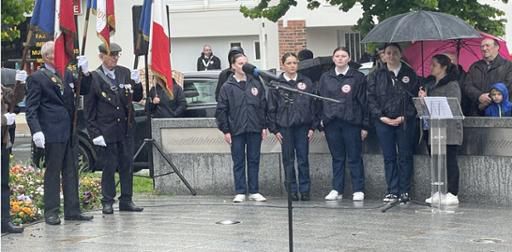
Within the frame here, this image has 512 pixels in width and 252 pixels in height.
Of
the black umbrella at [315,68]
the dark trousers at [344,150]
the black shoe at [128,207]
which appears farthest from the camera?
the black umbrella at [315,68]

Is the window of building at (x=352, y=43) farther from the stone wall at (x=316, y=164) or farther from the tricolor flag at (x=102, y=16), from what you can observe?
the tricolor flag at (x=102, y=16)

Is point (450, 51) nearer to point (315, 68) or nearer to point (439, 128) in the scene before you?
point (439, 128)

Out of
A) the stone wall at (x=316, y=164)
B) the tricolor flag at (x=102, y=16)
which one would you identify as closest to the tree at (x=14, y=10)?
the stone wall at (x=316, y=164)

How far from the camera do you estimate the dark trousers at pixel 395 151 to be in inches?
515

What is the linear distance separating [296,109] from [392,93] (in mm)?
1220

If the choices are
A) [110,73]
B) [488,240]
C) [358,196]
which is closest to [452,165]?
[358,196]

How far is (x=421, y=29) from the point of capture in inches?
488

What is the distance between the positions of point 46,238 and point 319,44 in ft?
68.1

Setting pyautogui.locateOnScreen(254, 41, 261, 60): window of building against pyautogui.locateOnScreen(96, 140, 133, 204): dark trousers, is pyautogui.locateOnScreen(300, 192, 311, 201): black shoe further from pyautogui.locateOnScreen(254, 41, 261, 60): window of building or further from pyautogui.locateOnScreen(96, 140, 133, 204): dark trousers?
pyautogui.locateOnScreen(254, 41, 261, 60): window of building

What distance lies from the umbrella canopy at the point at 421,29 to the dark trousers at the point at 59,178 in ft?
11.9

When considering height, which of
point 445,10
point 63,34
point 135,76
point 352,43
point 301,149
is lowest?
point 301,149

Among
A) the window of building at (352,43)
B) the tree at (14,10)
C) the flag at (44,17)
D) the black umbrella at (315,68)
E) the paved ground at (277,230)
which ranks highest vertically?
the tree at (14,10)

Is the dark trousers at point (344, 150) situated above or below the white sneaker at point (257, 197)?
above

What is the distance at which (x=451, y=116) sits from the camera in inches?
488
